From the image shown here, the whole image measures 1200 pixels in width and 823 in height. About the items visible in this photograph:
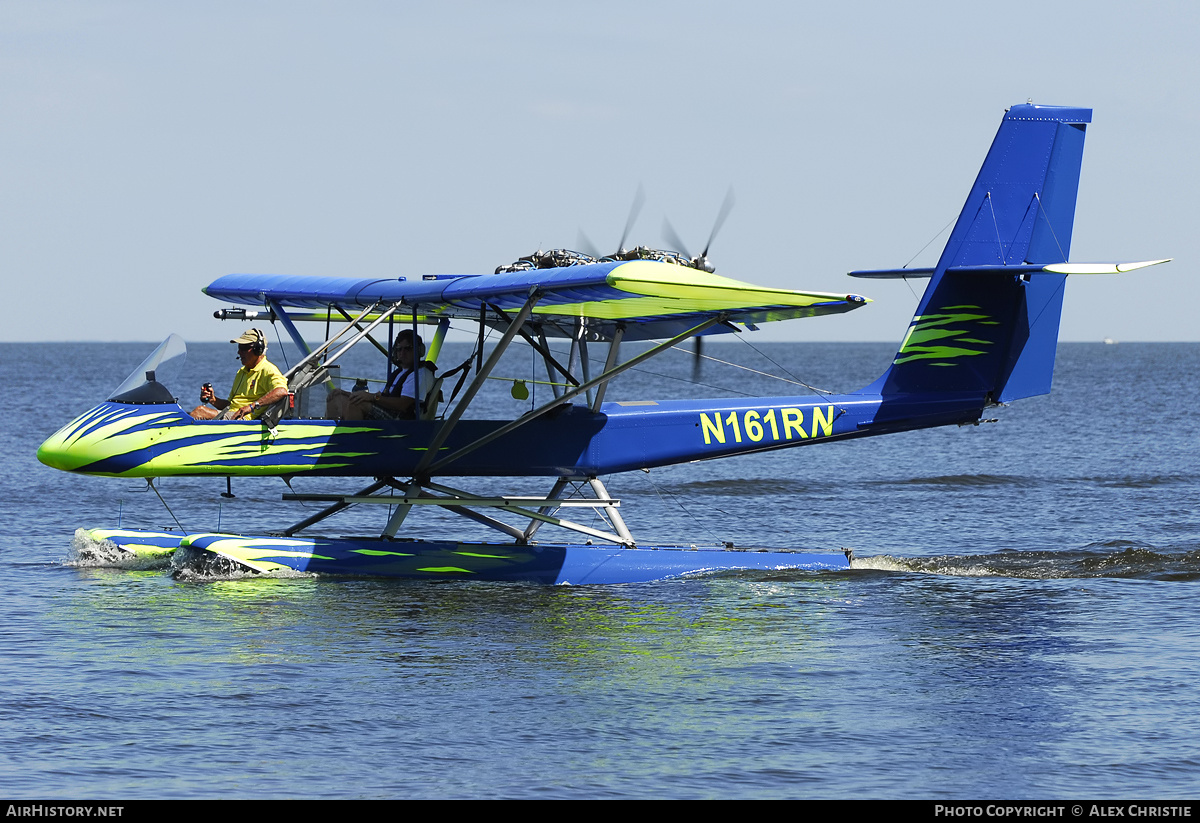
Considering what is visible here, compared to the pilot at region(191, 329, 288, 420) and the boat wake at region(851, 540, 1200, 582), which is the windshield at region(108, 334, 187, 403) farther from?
the boat wake at region(851, 540, 1200, 582)

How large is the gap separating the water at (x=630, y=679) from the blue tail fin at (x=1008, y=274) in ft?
7.56

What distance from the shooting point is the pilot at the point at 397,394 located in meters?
13.6

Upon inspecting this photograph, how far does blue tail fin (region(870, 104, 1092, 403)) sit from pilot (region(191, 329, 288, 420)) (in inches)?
264

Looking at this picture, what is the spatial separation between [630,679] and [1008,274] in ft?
24.0

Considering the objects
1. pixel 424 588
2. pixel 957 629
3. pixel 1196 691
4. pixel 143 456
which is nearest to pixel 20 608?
pixel 143 456

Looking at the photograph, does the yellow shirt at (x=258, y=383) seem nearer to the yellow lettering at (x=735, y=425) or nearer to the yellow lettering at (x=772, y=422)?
the yellow lettering at (x=735, y=425)

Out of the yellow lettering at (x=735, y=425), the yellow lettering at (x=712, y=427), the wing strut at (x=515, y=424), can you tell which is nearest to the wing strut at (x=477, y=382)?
the wing strut at (x=515, y=424)

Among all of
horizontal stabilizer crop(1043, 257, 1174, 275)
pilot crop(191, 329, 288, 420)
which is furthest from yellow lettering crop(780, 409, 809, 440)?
pilot crop(191, 329, 288, 420)

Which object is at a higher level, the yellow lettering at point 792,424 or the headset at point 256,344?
the headset at point 256,344

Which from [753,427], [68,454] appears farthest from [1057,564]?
[68,454]

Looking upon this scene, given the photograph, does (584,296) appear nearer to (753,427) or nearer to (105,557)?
(753,427)

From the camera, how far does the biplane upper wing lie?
11297 mm

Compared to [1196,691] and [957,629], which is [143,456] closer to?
[957,629]
